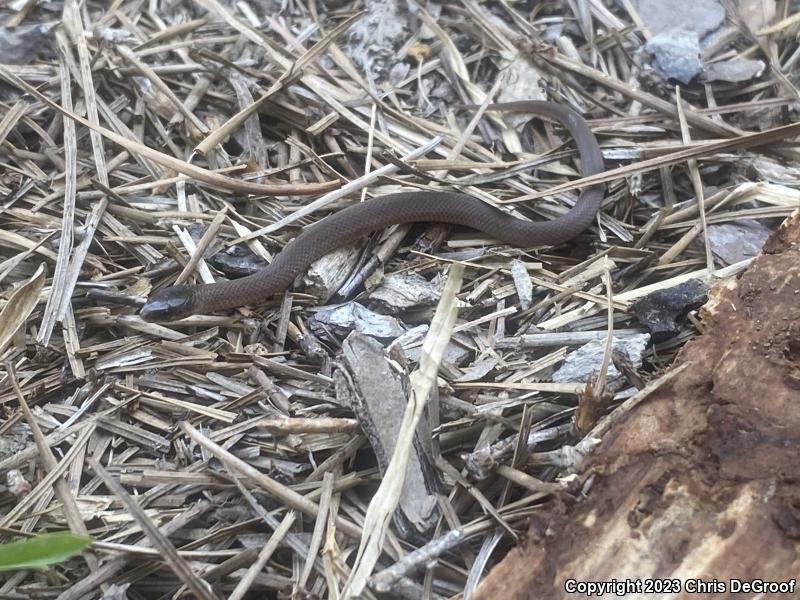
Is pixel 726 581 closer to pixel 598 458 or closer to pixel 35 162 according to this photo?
pixel 598 458

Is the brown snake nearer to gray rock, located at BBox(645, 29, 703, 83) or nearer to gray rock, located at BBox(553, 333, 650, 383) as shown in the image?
gray rock, located at BBox(645, 29, 703, 83)

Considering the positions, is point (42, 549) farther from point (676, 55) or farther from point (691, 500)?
point (676, 55)

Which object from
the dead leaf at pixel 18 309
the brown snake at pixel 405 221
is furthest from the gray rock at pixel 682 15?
the dead leaf at pixel 18 309

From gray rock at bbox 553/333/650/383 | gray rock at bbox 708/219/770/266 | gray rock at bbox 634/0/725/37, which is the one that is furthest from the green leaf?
gray rock at bbox 634/0/725/37

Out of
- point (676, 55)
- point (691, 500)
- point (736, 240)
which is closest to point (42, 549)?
point (691, 500)

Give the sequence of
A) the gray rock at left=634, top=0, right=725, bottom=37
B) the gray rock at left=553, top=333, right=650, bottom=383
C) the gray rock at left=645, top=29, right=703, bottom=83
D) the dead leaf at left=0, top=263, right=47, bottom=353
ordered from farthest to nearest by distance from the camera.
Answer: the gray rock at left=634, top=0, right=725, bottom=37 → the gray rock at left=645, top=29, right=703, bottom=83 → the dead leaf at left=0, top=263, right=47, bottom=353 → the gray rock at left=553, top=333, right=650, bottom=383

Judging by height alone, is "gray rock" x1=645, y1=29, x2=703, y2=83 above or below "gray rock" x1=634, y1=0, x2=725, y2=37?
below

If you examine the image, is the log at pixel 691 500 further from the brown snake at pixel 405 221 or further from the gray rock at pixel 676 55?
the gray rock at pixel 676 55
